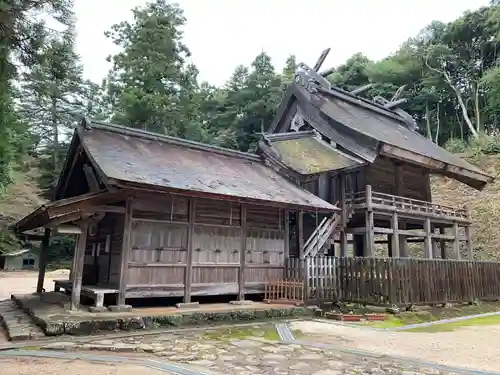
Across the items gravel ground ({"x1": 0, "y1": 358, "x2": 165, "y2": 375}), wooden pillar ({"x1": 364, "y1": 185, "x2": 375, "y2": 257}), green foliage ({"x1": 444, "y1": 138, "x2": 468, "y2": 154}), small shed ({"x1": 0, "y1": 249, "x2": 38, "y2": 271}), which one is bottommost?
gravel ground ({"x1": 0, "y1": 358, "x2": 165, "y2": 375})

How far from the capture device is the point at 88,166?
11.7 m

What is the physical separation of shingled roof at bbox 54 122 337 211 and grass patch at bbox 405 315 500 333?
447 centimetres

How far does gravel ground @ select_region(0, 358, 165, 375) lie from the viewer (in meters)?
4.83

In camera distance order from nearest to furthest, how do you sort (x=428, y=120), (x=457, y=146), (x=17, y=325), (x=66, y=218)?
(x=17, y=325) → (x=66, y=218) → (x=457, y=146) → (x=428, y=120)

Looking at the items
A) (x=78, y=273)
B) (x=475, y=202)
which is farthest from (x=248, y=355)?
(x=475, y=202)

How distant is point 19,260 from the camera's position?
102 ft

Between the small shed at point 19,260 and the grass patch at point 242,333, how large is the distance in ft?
88.9

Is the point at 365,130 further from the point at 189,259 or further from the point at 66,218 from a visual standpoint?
the point at 66,218

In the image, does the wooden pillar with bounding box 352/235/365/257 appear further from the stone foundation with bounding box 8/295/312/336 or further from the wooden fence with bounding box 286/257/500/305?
the stone foundation with bounding box 8/295/312/336

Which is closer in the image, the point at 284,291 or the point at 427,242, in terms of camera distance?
the point at 284,291

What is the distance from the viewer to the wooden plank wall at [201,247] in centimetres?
977

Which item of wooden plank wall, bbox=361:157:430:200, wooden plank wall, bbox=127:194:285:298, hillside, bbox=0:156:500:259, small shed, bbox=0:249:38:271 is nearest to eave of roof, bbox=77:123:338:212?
wooden plank wall, bbox=127:194:285:298

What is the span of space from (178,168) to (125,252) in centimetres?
287

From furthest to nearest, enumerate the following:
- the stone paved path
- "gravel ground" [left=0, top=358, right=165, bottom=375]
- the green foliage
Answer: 1. the green foliage
2. the stone paved path
3. "gravel ground" [left=0, top=358, right=165, bottom=375]
